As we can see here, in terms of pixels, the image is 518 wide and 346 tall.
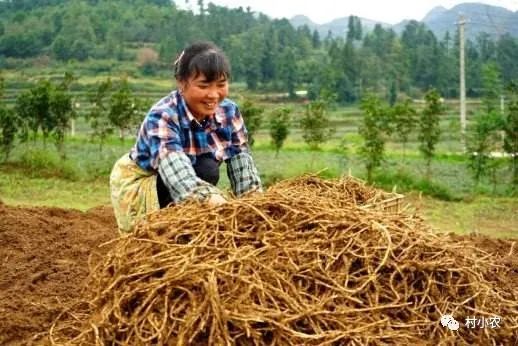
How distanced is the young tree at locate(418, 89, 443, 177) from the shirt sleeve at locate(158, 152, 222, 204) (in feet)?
33.7

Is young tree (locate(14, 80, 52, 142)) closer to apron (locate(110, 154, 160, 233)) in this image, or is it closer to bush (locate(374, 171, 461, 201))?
bush (locate(374, 171, 461, 201))

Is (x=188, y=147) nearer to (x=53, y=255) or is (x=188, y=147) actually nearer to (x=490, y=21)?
(x=53, y=255)

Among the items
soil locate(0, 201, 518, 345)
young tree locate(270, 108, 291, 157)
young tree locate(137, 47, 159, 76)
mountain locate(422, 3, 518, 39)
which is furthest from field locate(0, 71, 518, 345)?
mountain locate(422, 3, 518, 39)

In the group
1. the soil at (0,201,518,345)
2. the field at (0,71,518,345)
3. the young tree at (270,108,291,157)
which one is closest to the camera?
the soil at (0,201,518,345)

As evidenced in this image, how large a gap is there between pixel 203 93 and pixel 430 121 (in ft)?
34.2

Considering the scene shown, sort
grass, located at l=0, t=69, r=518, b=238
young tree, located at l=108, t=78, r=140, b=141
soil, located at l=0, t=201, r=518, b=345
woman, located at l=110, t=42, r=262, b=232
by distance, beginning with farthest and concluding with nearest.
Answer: young tree, located at l=108, t=78, r=140, b=141, grass, located at l=0, t=69, r=518, b=238, soil, located at l=0, t=201, r=518, b=345, woman, located at l=110, t=42, r=262, b=232

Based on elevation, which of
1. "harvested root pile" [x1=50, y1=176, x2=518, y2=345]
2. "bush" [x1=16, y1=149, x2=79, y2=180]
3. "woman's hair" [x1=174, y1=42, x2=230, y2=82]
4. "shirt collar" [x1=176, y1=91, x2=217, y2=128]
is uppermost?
"woman's hair" [x1=174, y1=42, x2=230, y2=82]

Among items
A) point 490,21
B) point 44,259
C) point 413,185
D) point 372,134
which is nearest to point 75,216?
point 44,259

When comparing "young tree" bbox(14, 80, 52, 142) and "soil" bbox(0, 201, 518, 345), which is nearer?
"soil" bbox(0, 201, 518, 345)

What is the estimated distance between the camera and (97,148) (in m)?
21.2

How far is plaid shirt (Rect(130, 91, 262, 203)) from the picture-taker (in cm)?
335

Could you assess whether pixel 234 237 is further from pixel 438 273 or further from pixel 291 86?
pixel 291 86

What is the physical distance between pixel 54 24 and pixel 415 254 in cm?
6799

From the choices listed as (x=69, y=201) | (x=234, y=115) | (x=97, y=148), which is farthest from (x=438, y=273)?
(x=97, y=148)
